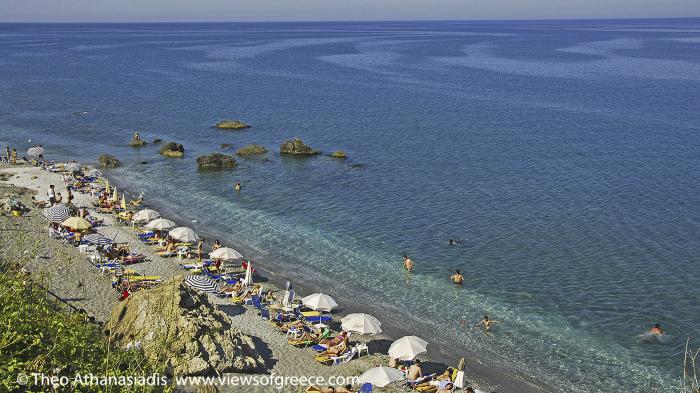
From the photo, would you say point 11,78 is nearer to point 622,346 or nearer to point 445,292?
point 445,292

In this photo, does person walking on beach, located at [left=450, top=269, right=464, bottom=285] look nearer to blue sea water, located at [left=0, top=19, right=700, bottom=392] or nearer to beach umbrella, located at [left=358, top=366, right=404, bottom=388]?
blue sea water, located at [left=0, top=19, right=700, bottom=392]

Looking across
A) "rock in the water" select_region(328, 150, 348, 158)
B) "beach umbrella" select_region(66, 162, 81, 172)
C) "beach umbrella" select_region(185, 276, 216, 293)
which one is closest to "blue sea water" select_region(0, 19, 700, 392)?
"rock in the water" select_region(328, 150, 348, 158)

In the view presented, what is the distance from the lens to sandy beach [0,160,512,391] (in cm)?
2580

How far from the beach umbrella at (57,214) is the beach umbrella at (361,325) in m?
21.6

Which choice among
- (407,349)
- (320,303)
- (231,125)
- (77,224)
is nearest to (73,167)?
(77,224)

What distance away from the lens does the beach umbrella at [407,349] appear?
84.0 feet

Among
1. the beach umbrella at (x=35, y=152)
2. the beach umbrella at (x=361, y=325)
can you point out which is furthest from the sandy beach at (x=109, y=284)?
the beach umbrella at (x=35, y=152)

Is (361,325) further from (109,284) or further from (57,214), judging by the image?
(57,214)

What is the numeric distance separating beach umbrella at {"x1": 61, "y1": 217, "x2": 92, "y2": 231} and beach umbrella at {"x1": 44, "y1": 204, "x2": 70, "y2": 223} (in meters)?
1.24

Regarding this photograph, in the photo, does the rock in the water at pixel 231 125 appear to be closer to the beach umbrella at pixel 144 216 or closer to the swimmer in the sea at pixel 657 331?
the beach umbrella at pixel 144 216

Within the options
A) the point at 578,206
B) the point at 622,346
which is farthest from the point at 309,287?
the point at 578,206

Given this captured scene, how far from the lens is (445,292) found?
34.2m

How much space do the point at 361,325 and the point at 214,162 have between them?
35368mm

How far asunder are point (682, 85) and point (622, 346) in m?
99.4
